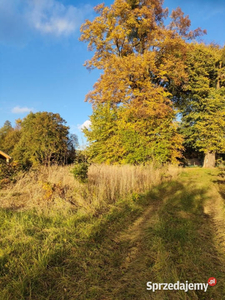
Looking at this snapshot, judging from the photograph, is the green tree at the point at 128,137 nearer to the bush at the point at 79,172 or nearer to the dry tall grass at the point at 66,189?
the dry tall grass at the point at 66,189

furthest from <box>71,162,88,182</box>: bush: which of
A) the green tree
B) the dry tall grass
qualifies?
the green tree

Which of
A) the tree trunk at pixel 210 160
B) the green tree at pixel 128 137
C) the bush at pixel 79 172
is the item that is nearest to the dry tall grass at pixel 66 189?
the bush at pixel 79 172

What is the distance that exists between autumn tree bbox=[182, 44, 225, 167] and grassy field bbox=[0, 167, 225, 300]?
601 inches

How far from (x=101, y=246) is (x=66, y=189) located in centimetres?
305

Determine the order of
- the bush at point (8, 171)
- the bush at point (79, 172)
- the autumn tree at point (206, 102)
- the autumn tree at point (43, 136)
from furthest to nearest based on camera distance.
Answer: the autumn tree at point (43, 136) < the autumn tree at point (206, 102) < the bush at point (8, 171) < the bush at point (79, 172)

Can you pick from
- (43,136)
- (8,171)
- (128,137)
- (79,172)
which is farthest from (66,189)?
(43,136)

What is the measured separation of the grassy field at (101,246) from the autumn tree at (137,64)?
885 cm

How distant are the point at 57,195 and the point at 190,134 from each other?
60.9 feet

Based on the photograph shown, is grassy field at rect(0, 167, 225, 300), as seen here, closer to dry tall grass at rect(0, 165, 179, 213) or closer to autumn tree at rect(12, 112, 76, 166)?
dry tall grass at rect(0, 165, 179, 213)

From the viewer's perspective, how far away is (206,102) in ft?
64.1

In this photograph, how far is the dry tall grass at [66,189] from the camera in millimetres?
5098

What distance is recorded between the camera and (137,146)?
13484mm

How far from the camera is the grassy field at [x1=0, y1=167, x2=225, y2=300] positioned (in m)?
2.19

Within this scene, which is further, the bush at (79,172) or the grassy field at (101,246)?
the bush at (79,172)
